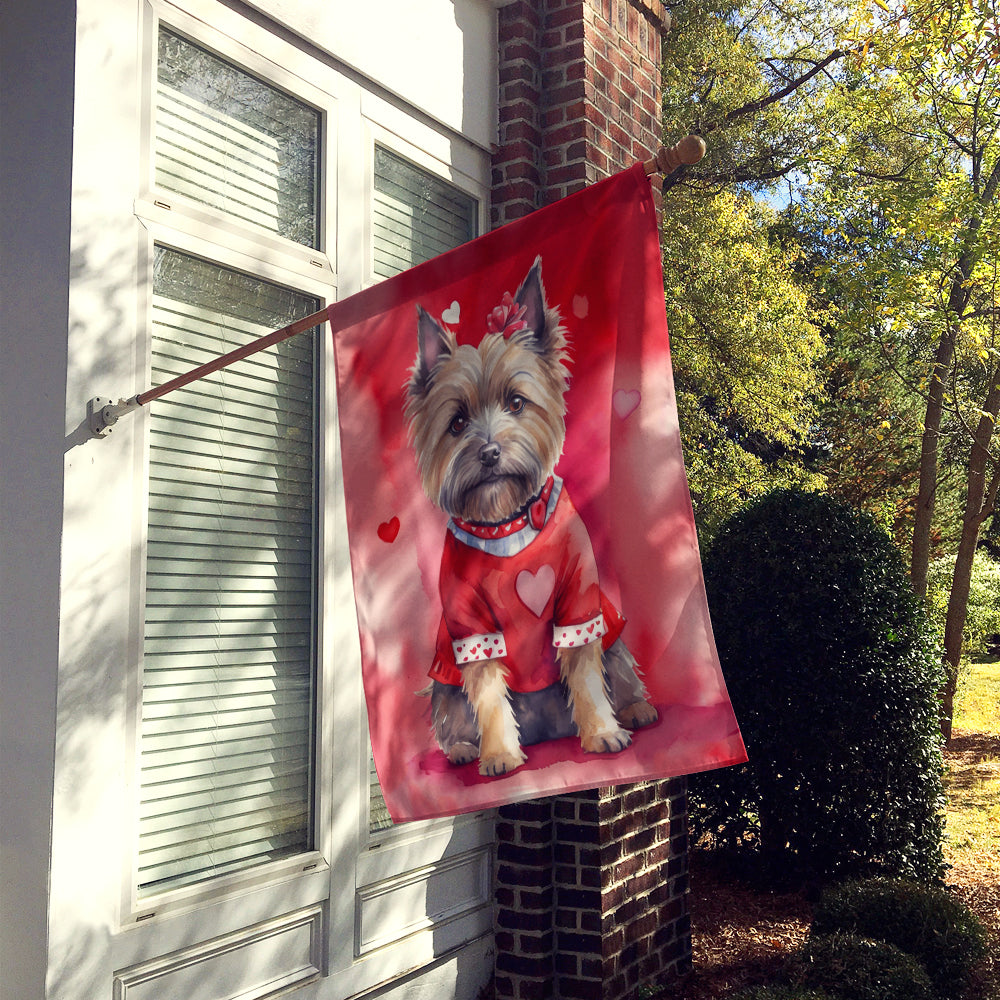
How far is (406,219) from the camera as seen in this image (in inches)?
171

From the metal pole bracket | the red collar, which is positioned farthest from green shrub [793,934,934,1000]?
the metal pole bracket

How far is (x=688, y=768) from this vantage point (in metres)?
2.53

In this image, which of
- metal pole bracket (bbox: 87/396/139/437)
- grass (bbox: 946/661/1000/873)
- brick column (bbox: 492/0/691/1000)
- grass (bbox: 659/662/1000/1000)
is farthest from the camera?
grass (bbox: 946/661/1000/873)

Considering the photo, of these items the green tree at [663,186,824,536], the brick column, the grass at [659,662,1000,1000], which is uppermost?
the green tree at [663,186,824,536]

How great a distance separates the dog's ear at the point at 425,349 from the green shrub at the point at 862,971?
122 inches

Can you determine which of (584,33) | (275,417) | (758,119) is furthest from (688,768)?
(758,119)

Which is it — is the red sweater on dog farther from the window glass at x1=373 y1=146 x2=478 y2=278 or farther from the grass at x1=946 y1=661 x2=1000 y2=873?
the grass at x1=946 y1=661 x2=1000 y2=873

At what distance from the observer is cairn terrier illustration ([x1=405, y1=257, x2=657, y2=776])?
266 centimetres

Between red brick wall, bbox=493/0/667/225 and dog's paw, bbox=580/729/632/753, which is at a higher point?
red brick wall, bbox=493/0/667/225

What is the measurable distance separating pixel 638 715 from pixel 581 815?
6.67ft

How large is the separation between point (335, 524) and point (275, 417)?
0.47m

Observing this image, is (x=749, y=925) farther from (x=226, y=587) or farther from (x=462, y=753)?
(x=226, y=587)

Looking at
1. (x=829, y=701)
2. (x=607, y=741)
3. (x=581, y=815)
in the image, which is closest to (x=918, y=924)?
(x=829, y=701)

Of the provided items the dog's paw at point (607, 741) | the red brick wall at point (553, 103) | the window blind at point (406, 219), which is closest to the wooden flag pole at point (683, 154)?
Answer: the dog's paw at point (607, 741)
